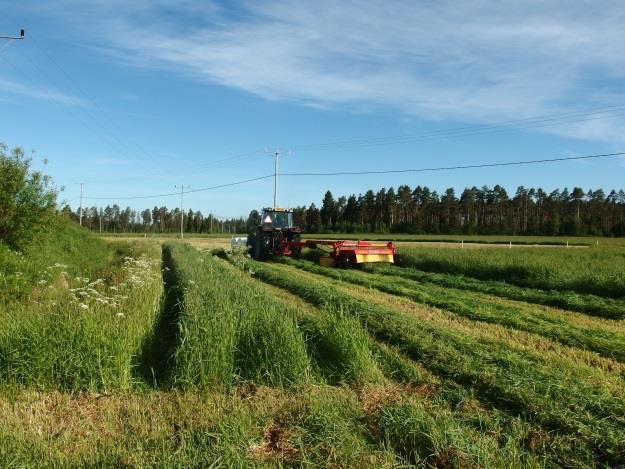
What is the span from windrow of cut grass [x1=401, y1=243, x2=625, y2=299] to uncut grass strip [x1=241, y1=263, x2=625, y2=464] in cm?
→ 867

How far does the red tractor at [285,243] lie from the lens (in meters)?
23.2

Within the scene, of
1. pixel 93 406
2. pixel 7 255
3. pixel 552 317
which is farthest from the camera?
pixel 7 255

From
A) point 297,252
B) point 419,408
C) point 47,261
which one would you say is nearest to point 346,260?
point 297,252

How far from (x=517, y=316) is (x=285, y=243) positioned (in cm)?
1708

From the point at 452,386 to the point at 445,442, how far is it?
73.5 inches

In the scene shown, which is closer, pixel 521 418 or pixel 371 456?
pixel 371 456

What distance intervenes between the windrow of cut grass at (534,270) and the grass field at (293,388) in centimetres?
553

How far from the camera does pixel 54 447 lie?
423 cm

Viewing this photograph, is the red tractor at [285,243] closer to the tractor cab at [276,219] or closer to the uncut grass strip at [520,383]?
the tractor cab at [276,219]

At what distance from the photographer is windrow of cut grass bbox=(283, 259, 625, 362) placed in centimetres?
841

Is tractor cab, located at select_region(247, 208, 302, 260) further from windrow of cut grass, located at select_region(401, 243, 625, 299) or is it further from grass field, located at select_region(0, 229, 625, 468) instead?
grass field, located at select_region(0, 229, 625, 468)

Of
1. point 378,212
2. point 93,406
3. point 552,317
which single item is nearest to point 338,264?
point 552,317

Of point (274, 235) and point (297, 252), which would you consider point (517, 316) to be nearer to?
point (297, 252)

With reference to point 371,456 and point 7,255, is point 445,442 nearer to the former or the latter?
point 371,456
